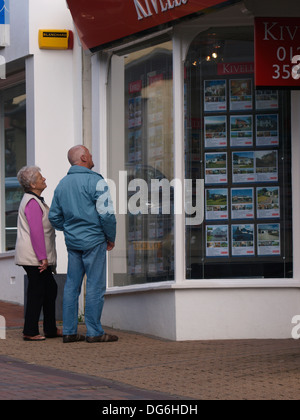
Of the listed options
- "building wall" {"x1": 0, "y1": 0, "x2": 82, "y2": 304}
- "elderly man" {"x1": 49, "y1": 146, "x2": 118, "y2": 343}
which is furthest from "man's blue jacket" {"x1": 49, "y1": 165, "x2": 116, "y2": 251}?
"building wall" {"x1": 0, "y1": 0, "x2": 82, "y2": 304}

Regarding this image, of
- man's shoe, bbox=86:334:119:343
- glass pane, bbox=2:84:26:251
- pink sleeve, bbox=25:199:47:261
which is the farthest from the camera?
glass pane, bbox=2:84:26:251

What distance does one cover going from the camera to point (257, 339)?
9570mm

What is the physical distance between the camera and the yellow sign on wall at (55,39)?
11.9m

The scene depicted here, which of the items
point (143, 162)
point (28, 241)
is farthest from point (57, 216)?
point (143, 162)

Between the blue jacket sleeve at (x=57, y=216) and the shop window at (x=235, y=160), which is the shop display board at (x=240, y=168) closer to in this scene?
the shop window at (x=235, y=160)

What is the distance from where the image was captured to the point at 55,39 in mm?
11977

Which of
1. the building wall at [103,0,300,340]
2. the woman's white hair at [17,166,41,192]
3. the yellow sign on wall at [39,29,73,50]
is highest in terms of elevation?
the yellow sign on wall at [39,29,73,50]

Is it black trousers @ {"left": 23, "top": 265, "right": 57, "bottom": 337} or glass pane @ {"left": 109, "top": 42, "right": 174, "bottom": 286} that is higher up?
glass pane @ {"left": 109, "top": 42, "right": 174, "bottom": 286}

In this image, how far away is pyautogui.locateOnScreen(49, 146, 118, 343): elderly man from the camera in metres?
9.38

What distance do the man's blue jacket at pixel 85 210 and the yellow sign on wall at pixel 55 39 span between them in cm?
295

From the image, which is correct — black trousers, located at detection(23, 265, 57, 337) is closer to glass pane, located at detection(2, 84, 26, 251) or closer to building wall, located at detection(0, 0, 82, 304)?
building wall, located at detection(0, 0, 82, 304)

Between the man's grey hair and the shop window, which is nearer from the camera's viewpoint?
the man's grey hair

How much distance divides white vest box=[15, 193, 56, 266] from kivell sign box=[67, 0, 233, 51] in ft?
6.84
